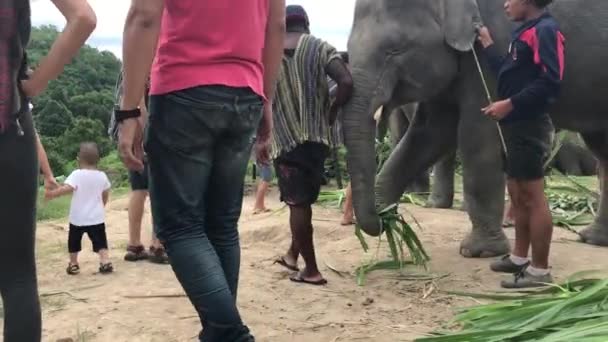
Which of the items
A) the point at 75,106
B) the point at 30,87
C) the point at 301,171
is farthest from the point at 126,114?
the point at 75,106

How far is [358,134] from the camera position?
534 cm

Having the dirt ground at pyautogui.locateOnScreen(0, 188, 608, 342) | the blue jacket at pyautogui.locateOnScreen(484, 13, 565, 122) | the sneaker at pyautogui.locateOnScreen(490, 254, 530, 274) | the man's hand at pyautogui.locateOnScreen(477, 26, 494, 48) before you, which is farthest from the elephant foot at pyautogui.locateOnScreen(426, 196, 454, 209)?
the blue jacket at pyautogui.locateOnScreen(484, 13, 565, 122)

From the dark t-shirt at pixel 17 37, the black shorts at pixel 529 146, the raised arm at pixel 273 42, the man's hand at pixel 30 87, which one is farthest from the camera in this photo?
the black shorts at pixel 529 146

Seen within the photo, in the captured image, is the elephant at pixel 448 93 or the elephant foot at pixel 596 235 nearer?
the elephant at pixel 448 93

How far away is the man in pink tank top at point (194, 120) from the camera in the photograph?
295cm

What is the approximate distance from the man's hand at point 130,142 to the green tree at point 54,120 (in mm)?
16571

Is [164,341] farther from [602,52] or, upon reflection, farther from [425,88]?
[602,52]

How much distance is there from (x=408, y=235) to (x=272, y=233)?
192 centimetres

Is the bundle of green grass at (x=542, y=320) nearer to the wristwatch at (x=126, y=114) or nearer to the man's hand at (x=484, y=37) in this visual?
the wristwatch at (x=126, y=114)

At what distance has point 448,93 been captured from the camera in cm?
607

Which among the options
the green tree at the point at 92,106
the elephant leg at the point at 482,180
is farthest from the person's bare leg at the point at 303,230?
the green tree at the point at 92,106

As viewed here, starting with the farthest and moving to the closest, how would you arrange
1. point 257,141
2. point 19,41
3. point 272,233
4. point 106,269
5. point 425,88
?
point 272,233 < point 425,88 < point 106,269 < point 257,141 < point 19,41

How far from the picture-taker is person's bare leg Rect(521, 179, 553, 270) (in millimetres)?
4672

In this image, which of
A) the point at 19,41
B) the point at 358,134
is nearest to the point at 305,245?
the point at 358,134
